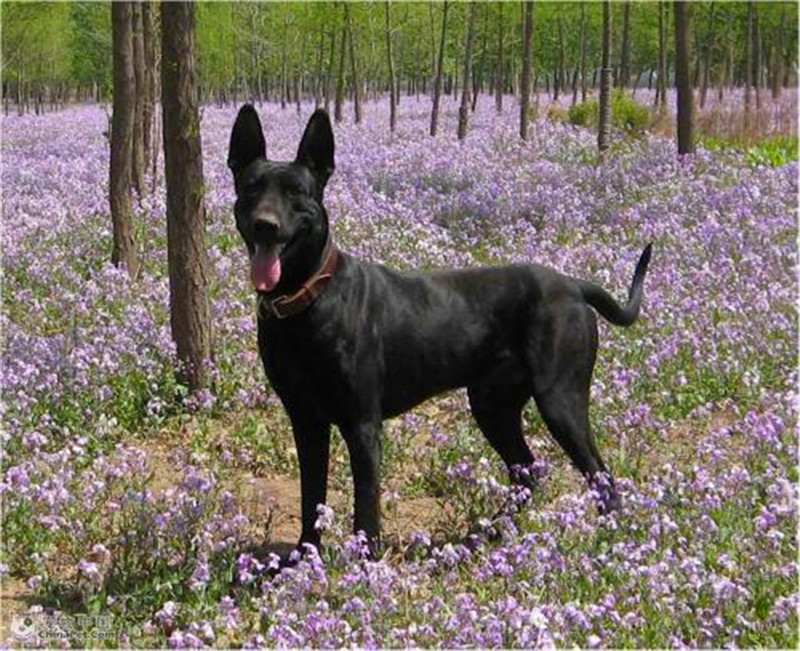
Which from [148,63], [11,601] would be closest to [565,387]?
[11,601]

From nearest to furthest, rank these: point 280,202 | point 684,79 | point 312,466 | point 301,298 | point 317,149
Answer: point 280,202, point 301,298, point 317,149, point 312,466, point 684,79

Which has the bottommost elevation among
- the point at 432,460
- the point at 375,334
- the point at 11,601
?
the point at 11,601

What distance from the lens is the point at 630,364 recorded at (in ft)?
27.6

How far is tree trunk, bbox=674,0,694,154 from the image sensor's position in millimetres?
17078

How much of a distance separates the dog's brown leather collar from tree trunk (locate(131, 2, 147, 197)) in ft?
32.1

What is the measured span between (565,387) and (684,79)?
12748 millimetres

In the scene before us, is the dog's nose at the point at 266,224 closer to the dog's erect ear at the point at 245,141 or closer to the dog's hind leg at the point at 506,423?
the dog's erect ear at the point at 245,141

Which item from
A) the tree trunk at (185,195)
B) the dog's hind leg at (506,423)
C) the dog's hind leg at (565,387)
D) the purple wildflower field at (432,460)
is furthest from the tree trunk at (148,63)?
the dog's hind leg at (565,387)

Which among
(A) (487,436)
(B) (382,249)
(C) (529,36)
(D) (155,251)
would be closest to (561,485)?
(A) (487,436)

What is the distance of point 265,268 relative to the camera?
4.82 meters

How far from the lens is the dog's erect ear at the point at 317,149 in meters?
5.09

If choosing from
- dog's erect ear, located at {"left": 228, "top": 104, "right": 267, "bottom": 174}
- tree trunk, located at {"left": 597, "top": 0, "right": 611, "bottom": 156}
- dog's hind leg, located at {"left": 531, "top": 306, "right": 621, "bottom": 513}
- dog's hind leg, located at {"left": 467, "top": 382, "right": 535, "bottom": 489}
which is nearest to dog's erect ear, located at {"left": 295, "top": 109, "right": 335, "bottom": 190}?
dog's erect ear, located at {"left": 228, "top": 104, "right": 267, "bottom": 174}

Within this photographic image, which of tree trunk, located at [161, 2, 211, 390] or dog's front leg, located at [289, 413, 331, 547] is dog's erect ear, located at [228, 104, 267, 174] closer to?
dog's front leg, located at [289, 413, 331, 547]

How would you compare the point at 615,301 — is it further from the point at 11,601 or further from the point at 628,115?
the point at 628,115
